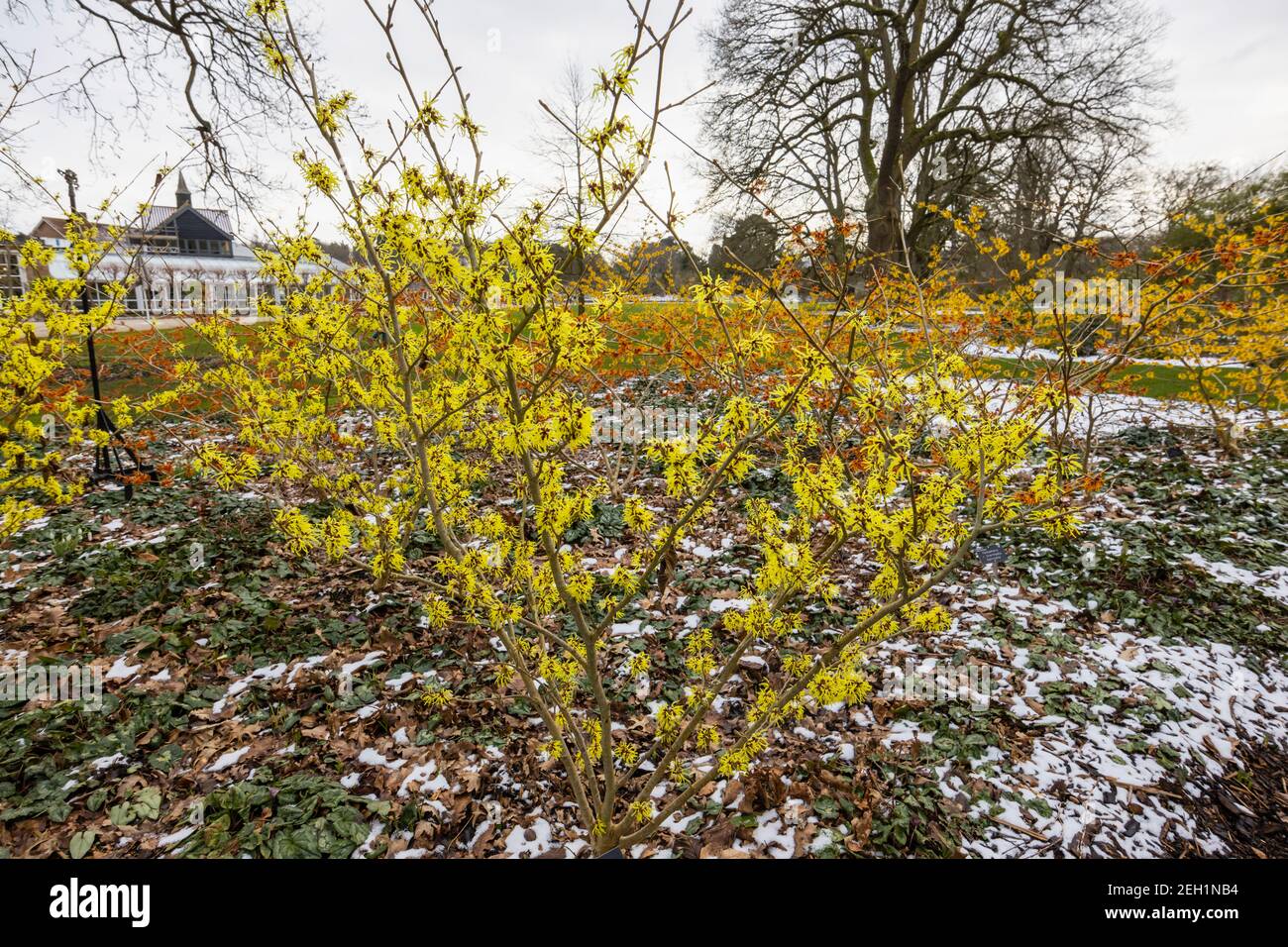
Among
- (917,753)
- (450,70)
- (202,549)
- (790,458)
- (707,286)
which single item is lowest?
(917,753)

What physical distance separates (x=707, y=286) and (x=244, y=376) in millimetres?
4804

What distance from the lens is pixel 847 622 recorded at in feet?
13.6

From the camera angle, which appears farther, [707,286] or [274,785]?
[274,785]
